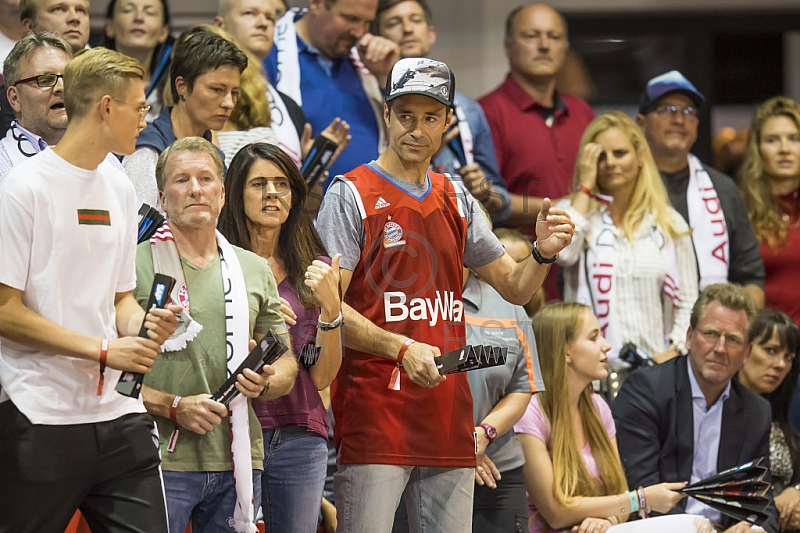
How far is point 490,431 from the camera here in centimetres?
414

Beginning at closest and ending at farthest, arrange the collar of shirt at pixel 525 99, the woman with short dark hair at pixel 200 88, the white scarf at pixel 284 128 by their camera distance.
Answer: the woman with short dark hair at pixel 200 88
the white scarf at pixel 284 128
the collar of shirt at pixel 525 99

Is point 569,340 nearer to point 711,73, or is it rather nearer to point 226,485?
point 226,485

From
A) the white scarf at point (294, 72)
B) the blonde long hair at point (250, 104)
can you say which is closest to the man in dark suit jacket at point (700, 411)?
the white scarf at point (294, 72)

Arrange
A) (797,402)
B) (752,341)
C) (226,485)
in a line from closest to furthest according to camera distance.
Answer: (226,485) → (797,402) → (752,341)

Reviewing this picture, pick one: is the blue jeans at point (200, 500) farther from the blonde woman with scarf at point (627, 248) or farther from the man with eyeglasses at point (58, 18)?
the blonde woman with scarf at point (627, 248)

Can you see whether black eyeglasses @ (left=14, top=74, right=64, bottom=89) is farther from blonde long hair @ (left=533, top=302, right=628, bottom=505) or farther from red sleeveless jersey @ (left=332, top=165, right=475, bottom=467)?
blonde long hair @ (left=533, top=302, right=628, bottom=505)

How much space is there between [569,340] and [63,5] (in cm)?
241

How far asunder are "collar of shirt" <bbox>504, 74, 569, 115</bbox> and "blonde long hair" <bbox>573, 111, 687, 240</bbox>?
60 cm

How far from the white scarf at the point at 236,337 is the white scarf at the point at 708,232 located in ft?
9.71

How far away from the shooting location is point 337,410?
349 cm

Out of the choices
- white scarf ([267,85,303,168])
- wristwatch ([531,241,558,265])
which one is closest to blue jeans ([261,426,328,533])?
wristwatch ([531,241,558,265])

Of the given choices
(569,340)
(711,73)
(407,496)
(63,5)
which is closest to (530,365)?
(569,340)

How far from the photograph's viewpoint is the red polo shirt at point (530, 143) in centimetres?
586

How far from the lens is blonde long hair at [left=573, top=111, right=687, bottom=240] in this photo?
541 cm
